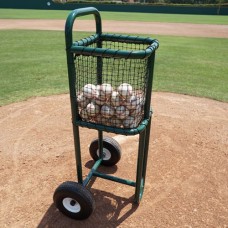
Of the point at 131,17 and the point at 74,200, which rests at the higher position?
the point at 74,200

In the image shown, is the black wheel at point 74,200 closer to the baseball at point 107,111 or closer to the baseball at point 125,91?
the baseball at point 107,111

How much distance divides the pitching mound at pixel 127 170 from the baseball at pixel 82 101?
149 centimetres

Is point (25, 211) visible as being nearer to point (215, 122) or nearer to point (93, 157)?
point (93, 157)

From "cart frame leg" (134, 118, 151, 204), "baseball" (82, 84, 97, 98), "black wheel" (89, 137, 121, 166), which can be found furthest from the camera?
"black wheel" (89, 137, 121, 166)

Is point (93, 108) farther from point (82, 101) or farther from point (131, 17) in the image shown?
point (131, 17)

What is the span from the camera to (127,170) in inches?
177

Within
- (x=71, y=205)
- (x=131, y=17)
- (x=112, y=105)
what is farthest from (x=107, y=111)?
(x=131, y=17)

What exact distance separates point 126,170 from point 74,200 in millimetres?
1298

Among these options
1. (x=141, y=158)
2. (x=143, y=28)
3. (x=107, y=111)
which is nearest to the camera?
(x=107, y=111)

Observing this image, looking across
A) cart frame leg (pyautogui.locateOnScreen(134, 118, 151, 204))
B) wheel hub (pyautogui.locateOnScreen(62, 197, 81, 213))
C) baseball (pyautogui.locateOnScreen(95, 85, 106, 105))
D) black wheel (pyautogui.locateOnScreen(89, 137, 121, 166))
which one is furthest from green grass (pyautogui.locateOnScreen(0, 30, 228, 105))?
baseball (pyautogui.locateOnScreen(95, 85, 106, 105))

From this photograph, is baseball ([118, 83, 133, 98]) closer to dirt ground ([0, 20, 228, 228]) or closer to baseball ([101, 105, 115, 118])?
baseball ([101, 105, 115, 118])

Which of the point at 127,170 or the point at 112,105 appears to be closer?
the point at 112,105

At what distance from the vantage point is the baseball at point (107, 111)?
3006 millimetres

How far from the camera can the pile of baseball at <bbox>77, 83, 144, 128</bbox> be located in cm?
298
